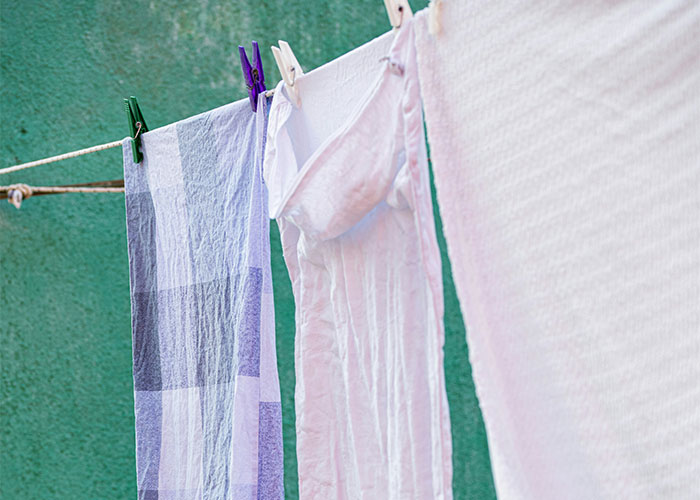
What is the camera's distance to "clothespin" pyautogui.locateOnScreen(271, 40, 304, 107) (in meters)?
1.16

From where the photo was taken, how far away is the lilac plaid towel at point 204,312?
1181mm

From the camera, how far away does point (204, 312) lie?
1.27 metres

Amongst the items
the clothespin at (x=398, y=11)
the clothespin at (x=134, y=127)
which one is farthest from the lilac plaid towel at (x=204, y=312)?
the clothespin at (x=398, y=11)

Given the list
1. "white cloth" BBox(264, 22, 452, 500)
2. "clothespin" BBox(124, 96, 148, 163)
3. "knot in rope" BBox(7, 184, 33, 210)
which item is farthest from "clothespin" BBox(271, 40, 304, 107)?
"knot in rope" BBox(7, 184, 33, 210)

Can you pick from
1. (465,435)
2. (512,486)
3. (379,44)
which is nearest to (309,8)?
(379,44)

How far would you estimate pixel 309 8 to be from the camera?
6.10 feet

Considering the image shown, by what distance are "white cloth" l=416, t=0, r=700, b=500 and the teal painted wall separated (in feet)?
2.88

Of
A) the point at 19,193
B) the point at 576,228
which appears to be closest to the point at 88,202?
the point at 19,193

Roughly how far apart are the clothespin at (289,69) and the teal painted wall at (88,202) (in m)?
0.69

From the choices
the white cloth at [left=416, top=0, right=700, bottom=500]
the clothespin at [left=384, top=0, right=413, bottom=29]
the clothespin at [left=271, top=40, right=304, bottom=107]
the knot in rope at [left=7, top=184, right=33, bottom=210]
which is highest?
the knot in rope at [left=7, top=184, right=33, bottom=210]

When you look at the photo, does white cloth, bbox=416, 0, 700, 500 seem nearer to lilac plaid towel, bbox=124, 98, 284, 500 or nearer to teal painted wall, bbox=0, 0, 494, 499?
lilac plaid towel, bbox=124, 98, 284, 500

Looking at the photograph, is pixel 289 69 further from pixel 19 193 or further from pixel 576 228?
pixel 19 193

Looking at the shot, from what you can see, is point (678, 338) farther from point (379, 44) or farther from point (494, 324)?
point (379, 44)

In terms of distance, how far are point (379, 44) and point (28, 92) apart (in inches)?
51.0
